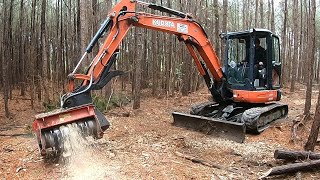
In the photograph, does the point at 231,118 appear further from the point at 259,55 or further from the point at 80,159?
the point at 80,159

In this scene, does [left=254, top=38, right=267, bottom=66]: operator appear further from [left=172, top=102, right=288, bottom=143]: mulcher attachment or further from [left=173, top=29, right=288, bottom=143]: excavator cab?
[left=172, top=102, right=288, bottom=143]: mulcher attachment

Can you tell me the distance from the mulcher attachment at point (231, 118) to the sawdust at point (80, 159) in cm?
333

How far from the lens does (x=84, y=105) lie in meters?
5.98

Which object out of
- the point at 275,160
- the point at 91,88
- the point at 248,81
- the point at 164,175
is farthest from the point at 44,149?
the point at 248,81

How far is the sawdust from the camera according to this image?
214 inches

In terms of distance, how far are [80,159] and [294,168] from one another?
11.9 feet

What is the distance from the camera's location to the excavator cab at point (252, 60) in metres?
9.05

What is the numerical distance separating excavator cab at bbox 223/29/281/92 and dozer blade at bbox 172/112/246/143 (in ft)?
4.57

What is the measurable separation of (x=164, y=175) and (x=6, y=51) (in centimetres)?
1254

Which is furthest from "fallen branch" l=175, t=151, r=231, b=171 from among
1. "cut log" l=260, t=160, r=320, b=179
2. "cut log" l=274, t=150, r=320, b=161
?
"cut log" l=274, t=150, r=320, b=161

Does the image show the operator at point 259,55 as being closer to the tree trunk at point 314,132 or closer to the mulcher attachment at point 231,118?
the mulcher attachment at point 231,118

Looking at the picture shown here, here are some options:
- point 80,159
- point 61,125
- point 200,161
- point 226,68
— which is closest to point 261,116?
point 226,68

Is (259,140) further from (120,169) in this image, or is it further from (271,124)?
(120,169)

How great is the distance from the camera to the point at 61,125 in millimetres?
5750
